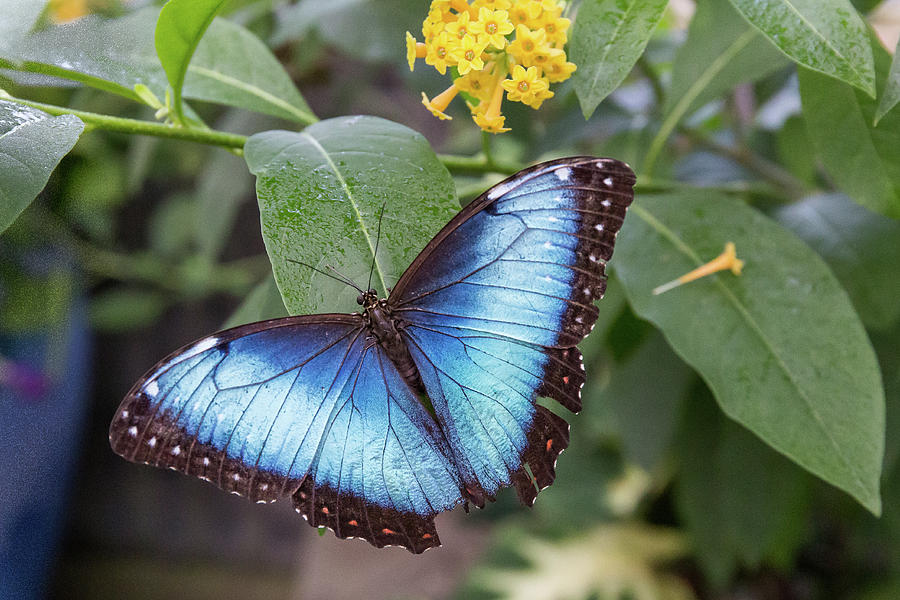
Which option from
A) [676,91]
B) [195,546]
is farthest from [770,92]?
[195,546]

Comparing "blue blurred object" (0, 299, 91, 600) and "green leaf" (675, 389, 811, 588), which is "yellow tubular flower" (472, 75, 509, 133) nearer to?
"green leaf" (675, 389, 811, 588)

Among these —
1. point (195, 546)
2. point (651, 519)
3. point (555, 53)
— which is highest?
point (555, 53)

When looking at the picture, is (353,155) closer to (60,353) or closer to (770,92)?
(770,92)

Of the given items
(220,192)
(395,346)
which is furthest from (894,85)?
(220,192)

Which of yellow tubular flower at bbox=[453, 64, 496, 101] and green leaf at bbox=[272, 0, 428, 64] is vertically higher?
yellow tubular flower at bbox=[453, 64, 496, 101]

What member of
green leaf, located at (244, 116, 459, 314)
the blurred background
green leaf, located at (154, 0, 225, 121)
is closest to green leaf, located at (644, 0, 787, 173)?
the blurred background

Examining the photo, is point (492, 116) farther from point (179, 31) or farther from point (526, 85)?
point (179, 31)

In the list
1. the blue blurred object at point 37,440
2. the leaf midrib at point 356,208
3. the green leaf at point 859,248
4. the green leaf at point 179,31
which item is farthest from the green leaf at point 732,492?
the blue blurred object at point 37,440
